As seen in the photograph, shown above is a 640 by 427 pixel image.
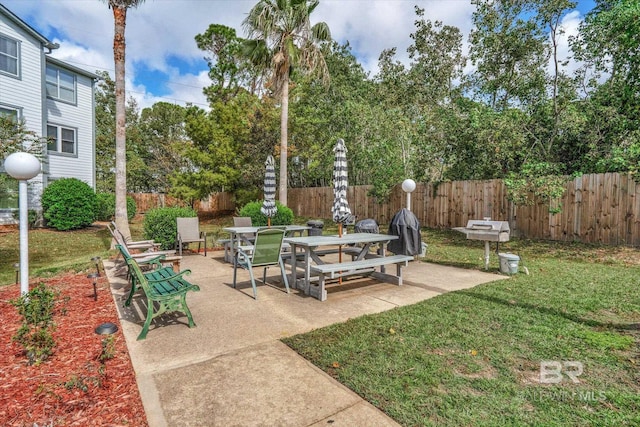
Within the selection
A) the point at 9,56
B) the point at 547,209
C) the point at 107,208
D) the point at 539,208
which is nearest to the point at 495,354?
the point at 547,209

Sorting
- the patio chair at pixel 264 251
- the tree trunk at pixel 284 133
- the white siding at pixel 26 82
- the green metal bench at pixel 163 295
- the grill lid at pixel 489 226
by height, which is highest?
the white siding at pixel 26 82

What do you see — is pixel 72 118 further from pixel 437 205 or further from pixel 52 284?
pixel 437 205

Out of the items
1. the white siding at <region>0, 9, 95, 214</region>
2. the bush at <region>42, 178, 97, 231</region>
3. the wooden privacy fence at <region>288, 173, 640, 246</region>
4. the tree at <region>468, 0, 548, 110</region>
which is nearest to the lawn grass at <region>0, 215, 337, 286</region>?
the bush at <region>42, 178, 97, 231</region>

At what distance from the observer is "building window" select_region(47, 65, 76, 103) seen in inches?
593

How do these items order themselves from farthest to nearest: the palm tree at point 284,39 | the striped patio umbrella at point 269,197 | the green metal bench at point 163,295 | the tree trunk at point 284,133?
1. the tree trunk at point 284,133
2. the palm tree at point 284,39
3. the striped patio umbrella at point 269,197
4. the green metal bench at point 163,295

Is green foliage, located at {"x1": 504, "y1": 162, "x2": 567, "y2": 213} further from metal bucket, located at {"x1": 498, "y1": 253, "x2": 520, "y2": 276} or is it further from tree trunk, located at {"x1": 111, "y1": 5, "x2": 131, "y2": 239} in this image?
tree trunk, located at {"x1": 111, "y1": 5, "x2": 131, "y2": 239}

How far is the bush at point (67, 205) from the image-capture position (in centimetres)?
1348

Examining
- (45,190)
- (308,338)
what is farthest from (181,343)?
(45,190)

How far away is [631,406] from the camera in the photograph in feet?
Result: 7.66

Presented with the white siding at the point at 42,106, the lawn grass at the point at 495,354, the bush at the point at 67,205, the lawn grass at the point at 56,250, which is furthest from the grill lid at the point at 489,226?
the bush at the point at 67,205

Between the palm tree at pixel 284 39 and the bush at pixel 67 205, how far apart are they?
28.7ft

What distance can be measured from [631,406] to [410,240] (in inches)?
157

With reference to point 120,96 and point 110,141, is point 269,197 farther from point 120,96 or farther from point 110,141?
point 110,141

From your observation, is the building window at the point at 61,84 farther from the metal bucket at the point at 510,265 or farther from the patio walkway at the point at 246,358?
the metal bucket at the point at 510,265
